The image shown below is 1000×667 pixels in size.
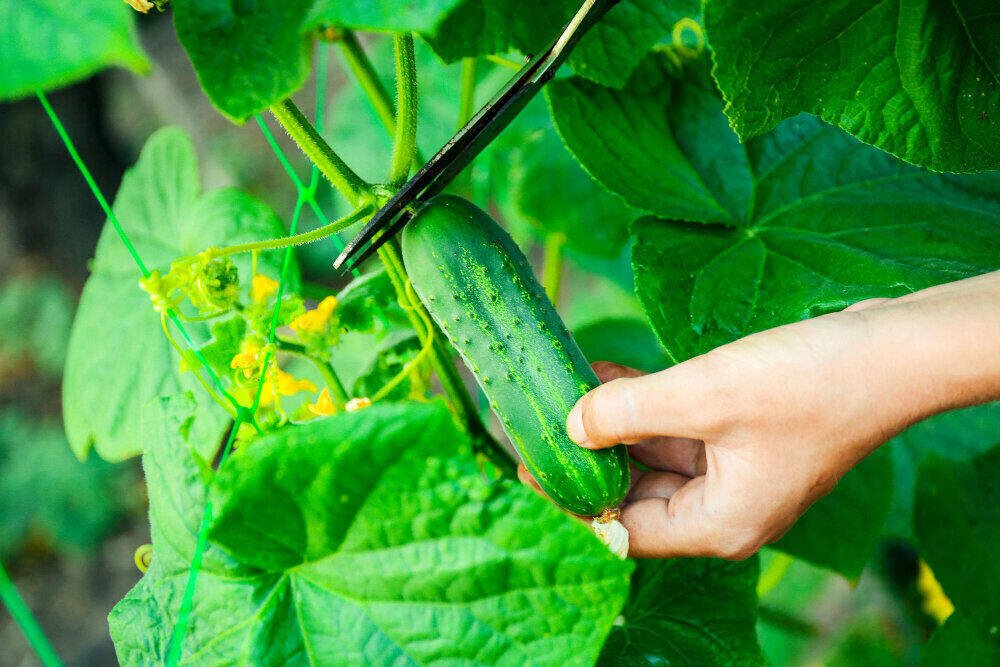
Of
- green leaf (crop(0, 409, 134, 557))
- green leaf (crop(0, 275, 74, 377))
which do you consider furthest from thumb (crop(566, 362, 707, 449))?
green leaf (crop(0, 275, 74, 377))

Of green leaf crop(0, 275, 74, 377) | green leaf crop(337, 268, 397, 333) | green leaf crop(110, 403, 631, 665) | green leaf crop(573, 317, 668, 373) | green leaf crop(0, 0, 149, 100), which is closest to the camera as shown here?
green leaf crop(0, 0, 149, 100)

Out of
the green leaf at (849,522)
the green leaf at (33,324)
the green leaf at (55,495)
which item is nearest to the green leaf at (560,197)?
the green leaf at (849,522)

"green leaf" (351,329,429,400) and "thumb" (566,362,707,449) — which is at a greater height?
"green leaf" (351,329,429,400)

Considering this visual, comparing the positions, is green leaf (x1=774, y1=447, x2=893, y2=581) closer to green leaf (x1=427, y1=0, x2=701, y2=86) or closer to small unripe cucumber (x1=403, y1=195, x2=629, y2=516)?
small unripe cucumber (x1=403, y1=195, x2=629, y2=516)

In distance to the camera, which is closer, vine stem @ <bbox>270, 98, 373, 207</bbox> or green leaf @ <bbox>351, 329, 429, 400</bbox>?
vine stem @ <bbox>270, 98, 373, 207</bbox>

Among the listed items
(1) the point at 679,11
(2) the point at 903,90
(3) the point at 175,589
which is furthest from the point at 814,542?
(3) the point at 175,589

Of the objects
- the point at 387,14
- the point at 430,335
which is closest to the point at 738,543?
the point at 430,335

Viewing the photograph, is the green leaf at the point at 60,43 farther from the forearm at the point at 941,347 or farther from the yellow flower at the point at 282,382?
the forearm at the point at 941,347
